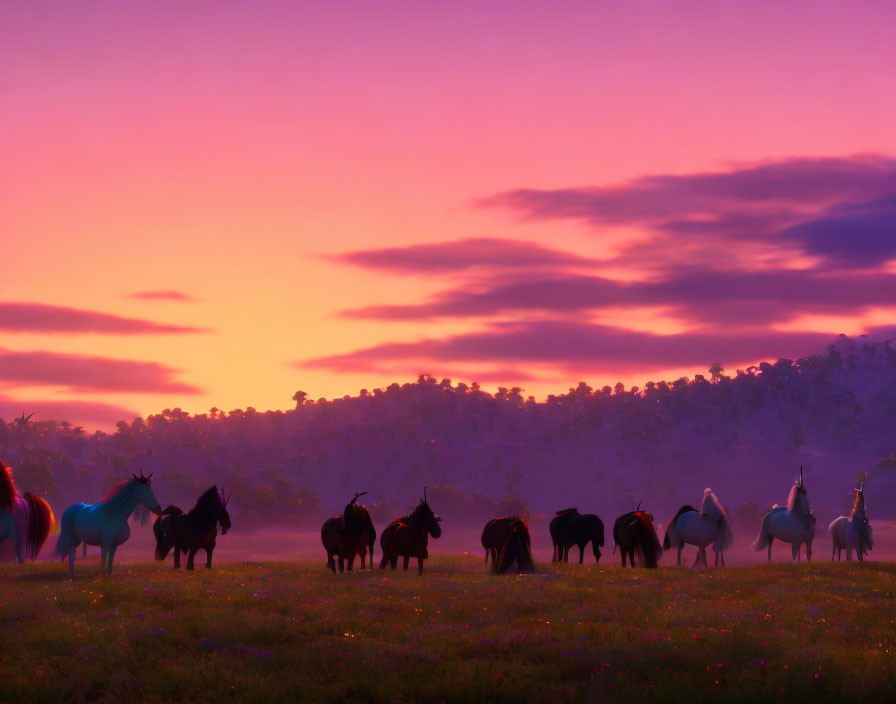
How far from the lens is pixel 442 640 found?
57.6 ft

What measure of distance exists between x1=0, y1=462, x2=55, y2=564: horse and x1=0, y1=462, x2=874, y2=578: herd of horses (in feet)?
0.10

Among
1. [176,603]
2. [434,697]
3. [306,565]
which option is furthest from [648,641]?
[306,565]

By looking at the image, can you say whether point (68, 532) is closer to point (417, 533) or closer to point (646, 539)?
point (417, 533)

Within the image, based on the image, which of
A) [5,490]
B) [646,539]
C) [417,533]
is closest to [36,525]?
[5,490]

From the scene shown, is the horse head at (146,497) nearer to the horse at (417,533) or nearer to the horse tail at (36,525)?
the horse tail at (36,525)

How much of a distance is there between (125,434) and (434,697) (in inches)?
7140

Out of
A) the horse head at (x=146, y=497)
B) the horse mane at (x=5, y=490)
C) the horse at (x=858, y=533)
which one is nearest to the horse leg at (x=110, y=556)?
the horse head at (x=146, y=497)

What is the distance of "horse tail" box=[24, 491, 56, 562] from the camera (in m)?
30.9

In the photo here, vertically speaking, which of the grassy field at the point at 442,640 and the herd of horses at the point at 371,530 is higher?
the herd of horses at the point at 371,530

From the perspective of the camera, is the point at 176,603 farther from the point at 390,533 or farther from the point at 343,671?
the point at 390,533

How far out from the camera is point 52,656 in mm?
16453

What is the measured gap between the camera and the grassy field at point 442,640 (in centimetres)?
1480

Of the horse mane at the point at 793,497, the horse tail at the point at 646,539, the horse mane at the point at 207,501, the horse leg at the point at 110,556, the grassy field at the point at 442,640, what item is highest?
the horse mane at the point at 793,497

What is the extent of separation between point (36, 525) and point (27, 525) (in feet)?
0.97
